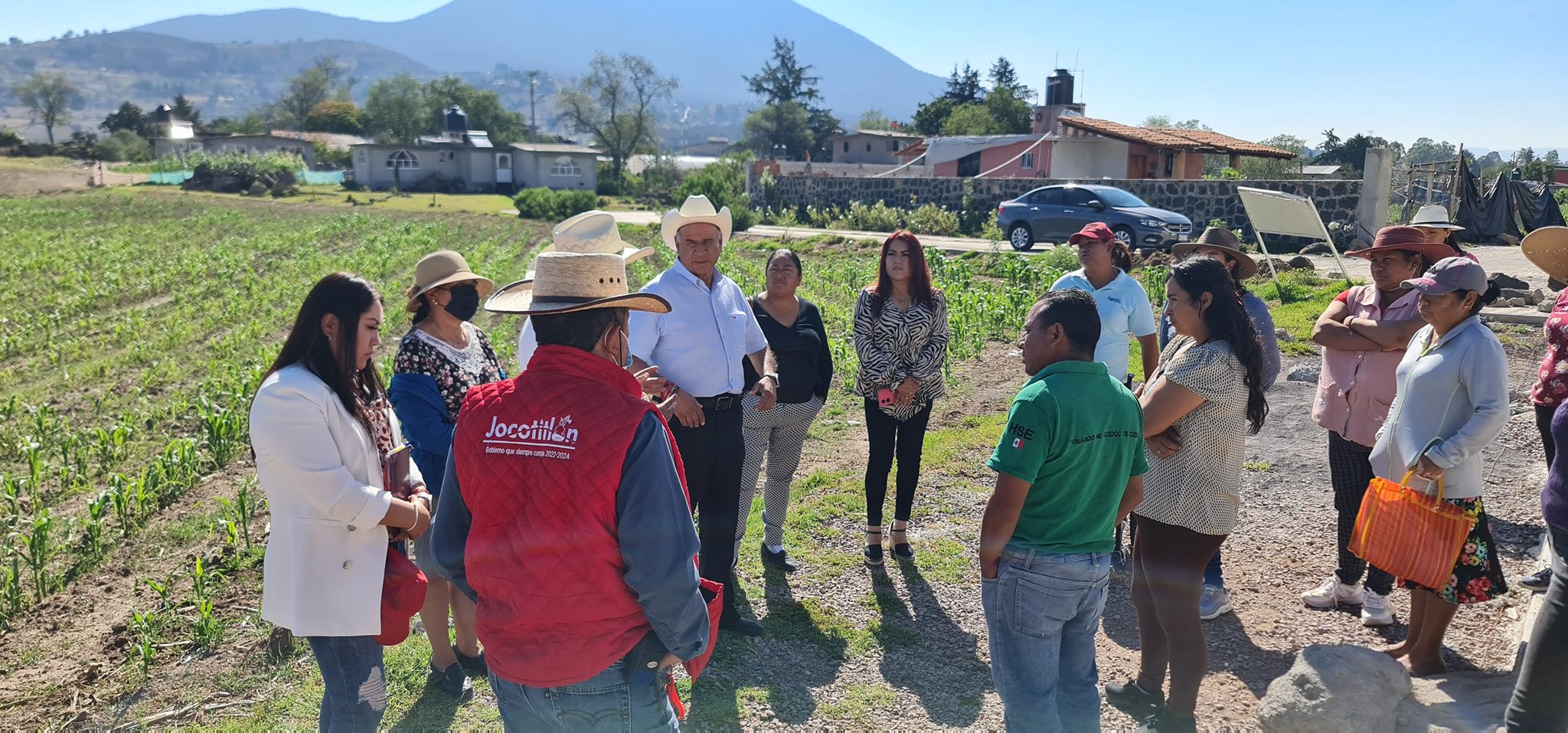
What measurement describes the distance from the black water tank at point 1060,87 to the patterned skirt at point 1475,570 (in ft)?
171

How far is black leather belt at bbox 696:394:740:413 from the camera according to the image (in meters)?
4.33

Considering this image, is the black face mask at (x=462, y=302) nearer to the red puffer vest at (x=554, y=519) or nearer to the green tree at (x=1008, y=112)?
the red puffer vest at (x=554, y=519)

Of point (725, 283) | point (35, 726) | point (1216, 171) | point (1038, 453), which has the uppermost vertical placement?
point (1216, 171)

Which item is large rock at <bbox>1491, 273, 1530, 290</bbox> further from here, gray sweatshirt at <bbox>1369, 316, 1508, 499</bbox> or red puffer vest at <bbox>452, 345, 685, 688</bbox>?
red puffer vest at <bbox>452, 345, 685, 688</bbox>

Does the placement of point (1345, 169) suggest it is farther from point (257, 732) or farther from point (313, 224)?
point (257, 732)

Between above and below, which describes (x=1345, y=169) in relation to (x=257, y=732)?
above

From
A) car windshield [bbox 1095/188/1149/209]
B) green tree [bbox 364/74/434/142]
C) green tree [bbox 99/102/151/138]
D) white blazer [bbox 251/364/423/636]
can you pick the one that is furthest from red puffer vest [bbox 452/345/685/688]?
green tree [bbox 99/102/151/138]

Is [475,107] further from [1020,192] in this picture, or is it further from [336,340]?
[336,340]

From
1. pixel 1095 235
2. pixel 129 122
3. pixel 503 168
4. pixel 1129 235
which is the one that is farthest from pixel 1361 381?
pixel 129 122

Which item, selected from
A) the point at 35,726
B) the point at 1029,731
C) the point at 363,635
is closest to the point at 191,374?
the point at 35,726

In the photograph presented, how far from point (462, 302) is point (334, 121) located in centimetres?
10092

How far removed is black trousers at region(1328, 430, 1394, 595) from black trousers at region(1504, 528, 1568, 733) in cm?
135

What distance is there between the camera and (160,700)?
159 inches

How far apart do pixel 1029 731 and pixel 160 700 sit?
3583mm
